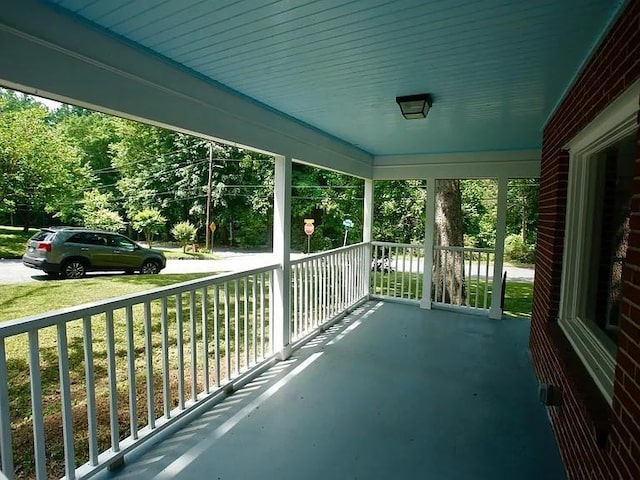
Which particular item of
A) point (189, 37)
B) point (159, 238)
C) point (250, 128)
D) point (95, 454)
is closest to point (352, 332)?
point (250, 128)

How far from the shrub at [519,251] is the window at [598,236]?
40.4 ft

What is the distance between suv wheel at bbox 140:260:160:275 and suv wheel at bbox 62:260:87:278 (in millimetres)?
1733

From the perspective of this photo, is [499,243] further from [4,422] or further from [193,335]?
[4,422]

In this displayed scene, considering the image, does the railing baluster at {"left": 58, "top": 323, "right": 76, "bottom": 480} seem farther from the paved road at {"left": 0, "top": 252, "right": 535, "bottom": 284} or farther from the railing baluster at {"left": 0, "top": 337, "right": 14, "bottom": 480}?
the paved road at {"left": 0, "top": 252, "right": 535, "bottom": 284}

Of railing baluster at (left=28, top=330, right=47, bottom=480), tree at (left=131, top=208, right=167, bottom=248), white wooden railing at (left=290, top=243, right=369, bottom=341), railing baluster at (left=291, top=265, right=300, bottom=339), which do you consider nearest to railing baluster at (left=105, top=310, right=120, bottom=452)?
railing baluster at (left=28, top=330, right=47, bottom=480)

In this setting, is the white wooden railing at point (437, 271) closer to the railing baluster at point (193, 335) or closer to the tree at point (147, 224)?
the railing baluster at point (193, 335)

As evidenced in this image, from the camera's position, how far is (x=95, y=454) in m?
1.92

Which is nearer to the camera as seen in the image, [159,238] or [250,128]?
[250,128]

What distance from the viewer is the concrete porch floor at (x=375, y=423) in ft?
6.88

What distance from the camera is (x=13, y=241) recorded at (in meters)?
5.30

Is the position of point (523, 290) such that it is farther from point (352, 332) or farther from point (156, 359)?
point (156, 359)

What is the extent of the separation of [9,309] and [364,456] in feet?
20.6

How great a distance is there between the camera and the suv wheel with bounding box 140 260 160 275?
25.0ft

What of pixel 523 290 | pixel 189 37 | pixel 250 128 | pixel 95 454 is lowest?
pixel 523 290
